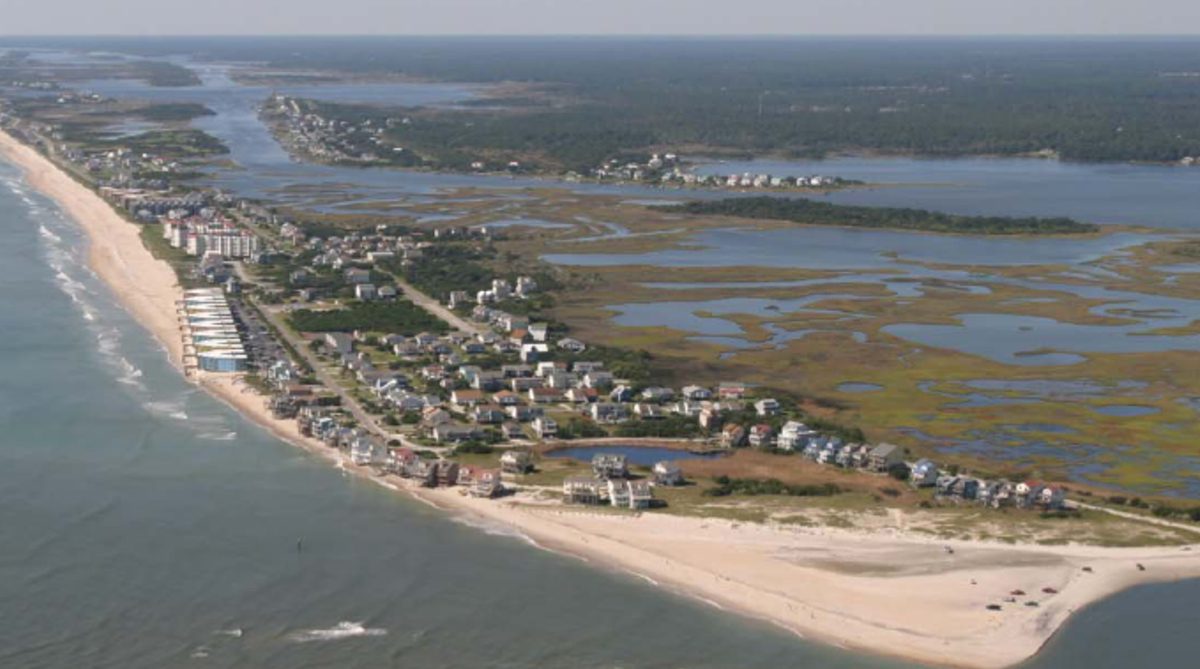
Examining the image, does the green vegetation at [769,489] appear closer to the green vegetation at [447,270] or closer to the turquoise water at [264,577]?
the turquoise water at [264,577]

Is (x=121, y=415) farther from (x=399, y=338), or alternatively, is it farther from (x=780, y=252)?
(x=780, y=252)

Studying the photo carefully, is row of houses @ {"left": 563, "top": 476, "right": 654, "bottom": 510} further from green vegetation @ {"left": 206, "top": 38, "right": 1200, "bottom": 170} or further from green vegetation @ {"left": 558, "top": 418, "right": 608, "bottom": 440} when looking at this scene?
green vegetation @ {"left": 206, "top": 38, "right": 1200, "bottom": 170}

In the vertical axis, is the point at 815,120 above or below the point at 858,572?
below

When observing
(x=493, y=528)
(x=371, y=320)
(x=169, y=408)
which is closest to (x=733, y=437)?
(x=493, y=528)

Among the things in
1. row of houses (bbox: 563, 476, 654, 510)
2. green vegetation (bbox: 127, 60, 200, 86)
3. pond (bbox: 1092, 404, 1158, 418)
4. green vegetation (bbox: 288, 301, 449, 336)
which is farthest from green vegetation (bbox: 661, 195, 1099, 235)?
green vegetation (bbox: 127, 60, 200, 86)

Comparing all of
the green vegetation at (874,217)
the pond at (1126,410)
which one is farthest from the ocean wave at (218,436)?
the green vegetation at (874,217)

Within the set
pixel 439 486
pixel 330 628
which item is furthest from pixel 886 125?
pixel 330 628

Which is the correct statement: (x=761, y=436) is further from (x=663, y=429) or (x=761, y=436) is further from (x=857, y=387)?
(x=857, y=387)
